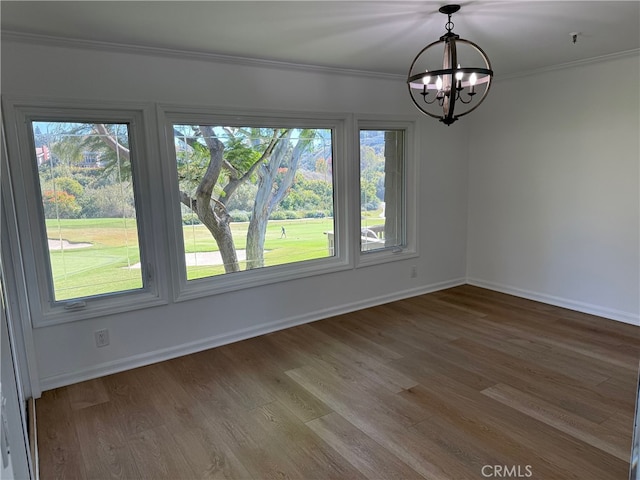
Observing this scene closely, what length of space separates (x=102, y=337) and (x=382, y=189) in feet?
9.67

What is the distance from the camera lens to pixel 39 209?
9.39 ft

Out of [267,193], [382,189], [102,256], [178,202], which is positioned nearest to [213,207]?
[178,202]

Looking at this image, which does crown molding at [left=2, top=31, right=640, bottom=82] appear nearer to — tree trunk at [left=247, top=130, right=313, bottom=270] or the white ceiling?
the white ceiling

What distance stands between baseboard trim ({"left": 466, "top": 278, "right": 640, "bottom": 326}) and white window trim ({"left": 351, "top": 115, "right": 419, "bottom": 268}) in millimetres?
1007

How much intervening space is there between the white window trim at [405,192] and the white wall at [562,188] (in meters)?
0.86

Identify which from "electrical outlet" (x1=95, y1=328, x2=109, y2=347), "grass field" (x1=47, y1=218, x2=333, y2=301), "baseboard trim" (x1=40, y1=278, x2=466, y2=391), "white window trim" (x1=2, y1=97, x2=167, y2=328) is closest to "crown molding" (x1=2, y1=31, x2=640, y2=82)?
"white window trim" (x1=2, y1=97, x2=167, y2=328)

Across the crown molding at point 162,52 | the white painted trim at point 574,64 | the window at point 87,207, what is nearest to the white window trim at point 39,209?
the window at point 87,207

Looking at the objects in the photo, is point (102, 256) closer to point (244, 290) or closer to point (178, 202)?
point (178, 202)

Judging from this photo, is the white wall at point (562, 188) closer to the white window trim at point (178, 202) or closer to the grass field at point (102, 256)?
the white window trim at point (178, 202)

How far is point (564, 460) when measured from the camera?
2.16 metres

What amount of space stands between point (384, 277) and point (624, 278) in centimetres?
217

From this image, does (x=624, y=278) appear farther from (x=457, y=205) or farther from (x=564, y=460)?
(x=564, y=460)

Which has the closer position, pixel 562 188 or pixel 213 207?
pixel 213 207

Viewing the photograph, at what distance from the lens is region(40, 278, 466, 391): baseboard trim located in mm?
3053
